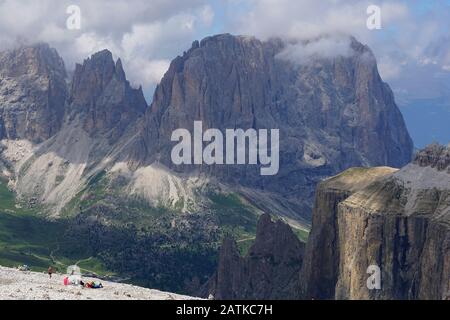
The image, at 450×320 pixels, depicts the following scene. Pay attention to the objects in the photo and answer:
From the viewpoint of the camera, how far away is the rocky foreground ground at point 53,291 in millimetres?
77625

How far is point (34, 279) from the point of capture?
9450cm

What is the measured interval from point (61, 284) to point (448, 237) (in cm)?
12987

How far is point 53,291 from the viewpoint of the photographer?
266 ft

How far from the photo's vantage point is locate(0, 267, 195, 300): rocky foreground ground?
3056 inches
